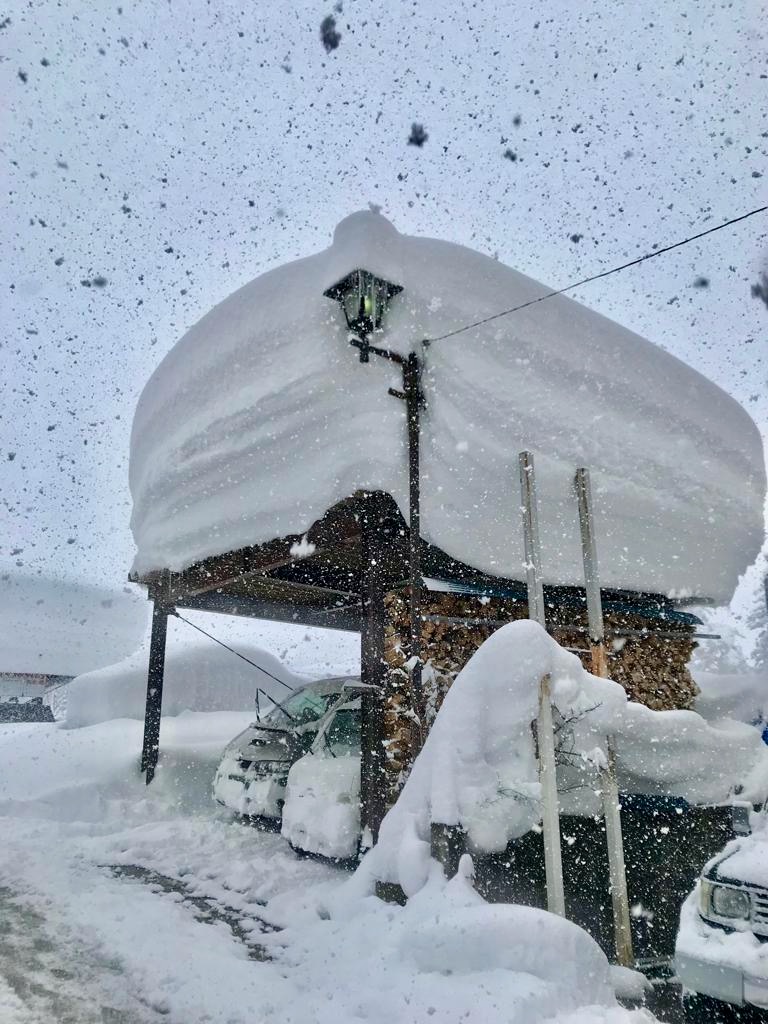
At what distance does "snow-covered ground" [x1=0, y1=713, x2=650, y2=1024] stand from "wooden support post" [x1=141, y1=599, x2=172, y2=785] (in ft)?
6.79

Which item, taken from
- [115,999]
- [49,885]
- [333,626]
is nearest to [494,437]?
[115,999]

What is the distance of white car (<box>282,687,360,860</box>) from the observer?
18.5ft

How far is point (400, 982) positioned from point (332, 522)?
13.1 ft

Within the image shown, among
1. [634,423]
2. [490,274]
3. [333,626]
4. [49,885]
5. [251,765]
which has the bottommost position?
[49,885]

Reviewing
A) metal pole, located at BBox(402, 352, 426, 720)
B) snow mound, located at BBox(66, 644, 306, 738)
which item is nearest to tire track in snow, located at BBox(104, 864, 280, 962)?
metal pole, located at BBox(402, 352, 426, 720)

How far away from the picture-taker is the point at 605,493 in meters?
6.78

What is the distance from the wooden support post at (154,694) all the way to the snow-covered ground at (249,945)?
207 centimetres

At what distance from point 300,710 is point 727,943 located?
5.59m

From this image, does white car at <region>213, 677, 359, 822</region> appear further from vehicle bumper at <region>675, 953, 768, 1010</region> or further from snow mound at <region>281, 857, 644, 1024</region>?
vehicle bumper at <region>675, 953, 768, 1010</region>

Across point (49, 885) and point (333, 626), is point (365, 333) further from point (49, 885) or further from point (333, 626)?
point (333, 626)

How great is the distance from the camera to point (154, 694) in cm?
909

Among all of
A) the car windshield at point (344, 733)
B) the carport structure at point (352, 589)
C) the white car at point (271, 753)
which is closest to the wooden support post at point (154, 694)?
the carport structure at point (352, 589)

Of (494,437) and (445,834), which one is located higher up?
(494,437)

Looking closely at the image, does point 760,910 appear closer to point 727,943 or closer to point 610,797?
point 727,943
